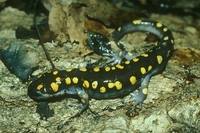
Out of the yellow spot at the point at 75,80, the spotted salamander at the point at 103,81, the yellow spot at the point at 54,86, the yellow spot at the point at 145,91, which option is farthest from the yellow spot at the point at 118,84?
the yellow spot at the point at 54,86

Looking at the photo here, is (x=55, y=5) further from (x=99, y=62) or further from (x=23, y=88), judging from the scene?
(x=23, y=88)

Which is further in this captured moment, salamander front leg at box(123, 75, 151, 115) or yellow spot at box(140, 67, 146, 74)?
yellow spot at box(140, 67, 146, 74)

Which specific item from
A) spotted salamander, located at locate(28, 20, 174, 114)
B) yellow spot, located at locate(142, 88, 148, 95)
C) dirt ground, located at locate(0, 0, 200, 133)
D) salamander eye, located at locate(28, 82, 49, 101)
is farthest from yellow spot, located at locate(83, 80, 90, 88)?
yellow spot, located at locate(142, 88, 148, 95)

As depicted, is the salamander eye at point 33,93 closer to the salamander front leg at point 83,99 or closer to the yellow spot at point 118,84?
the salamander front leg at point 83,99

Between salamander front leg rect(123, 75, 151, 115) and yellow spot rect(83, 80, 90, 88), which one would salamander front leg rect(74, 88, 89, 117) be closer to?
yellow spot rect(83, 80, 90, 88)

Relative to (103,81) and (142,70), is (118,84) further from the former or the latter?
(142,70)

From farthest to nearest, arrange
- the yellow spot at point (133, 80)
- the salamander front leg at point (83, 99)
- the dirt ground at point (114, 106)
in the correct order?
the yellow spot at point (133, 80), the salamander front leg at point (83, 99), the dirt ground at point (114, 106)

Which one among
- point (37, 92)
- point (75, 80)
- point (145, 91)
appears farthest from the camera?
point (145, 91)

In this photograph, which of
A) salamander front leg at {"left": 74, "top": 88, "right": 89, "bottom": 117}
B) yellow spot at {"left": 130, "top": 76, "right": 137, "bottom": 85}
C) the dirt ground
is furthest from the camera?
yellow spot at {"left": 130, "top": 76, "right": 137, "bottom": 85}

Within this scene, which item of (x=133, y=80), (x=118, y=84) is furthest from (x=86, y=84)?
(x=133, y=80)
